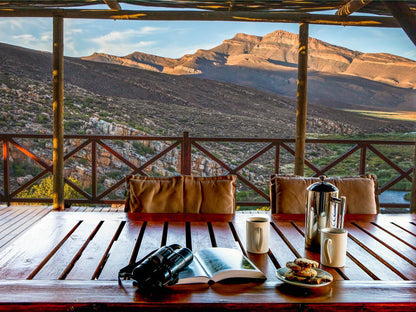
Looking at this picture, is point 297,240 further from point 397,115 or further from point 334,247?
point 397,115

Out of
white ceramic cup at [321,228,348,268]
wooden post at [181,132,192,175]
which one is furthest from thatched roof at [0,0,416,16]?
white ceramic cup at [321,228,348,268]

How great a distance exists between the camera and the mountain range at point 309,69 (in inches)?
534

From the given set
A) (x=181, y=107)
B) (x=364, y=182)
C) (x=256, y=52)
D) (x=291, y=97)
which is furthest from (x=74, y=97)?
(x=364, y=182)

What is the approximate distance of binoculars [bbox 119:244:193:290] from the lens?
1.01m

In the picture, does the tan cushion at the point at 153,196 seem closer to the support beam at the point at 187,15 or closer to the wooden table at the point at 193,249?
the wooden table at the point at 193,249

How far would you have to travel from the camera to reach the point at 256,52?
14711mm

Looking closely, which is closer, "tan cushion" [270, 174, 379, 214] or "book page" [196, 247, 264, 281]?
"book page" [196, 247, 264, 281]

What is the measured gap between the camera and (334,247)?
1225 millimetres

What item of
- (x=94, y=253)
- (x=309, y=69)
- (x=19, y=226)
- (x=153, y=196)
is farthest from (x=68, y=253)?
(x=309, y=69)

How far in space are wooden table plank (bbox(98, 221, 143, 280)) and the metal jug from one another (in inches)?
24.2

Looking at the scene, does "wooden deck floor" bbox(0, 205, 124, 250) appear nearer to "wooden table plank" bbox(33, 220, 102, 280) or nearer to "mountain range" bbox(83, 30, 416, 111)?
"wooden table plank" bbox(33, 220, 102, 280)

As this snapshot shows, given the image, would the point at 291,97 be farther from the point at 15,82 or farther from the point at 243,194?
the point at 15,82

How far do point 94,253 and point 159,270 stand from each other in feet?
1.31

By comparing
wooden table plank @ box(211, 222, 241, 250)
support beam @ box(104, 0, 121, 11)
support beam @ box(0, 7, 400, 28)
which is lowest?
wooden table plank @ box(211, 222, 241, 250)
